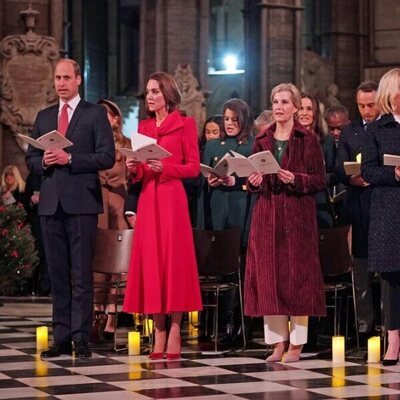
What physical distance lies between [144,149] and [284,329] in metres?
1.50

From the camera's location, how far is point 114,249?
9.05m

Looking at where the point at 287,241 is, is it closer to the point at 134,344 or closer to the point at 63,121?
the point at 134,344

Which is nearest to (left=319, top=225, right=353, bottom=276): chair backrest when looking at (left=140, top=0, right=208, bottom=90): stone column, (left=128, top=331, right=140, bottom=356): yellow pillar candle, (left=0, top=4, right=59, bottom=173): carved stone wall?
(left=128, top=331, right=140, bottom=356): yellow pillar candle

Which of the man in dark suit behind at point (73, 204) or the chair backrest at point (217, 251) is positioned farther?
the chair backrest at point (217, 251)

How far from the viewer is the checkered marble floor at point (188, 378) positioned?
688cm

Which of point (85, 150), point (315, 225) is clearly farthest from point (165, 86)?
point (315, 225)

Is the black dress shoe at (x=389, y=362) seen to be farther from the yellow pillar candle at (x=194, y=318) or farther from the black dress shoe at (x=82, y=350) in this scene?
the yellow pillar candle at (x=194, y=318)

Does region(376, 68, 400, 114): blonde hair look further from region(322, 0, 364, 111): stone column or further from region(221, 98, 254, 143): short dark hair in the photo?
region(322, 0, 364, 111): stone column

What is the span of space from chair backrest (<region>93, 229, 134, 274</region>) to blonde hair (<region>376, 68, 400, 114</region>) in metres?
1.95

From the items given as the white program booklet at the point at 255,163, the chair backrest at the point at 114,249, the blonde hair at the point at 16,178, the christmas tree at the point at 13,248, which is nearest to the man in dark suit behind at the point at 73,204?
the chair backrest at the point at 114,249

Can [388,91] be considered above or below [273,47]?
below

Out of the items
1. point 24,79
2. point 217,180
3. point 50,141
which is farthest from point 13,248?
point 24,79

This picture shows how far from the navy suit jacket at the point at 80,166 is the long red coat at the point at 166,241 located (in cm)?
29

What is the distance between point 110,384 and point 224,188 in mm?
2762
